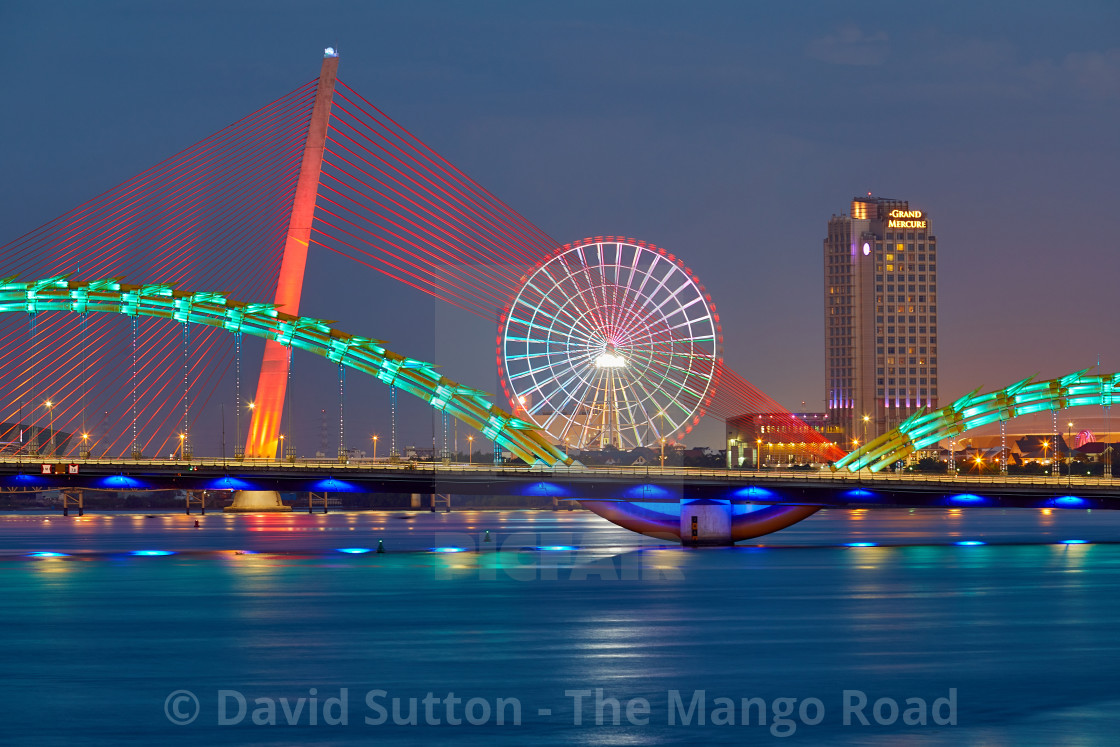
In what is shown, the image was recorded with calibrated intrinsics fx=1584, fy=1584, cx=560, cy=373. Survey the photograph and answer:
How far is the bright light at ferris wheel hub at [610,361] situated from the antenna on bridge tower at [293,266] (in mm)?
19117

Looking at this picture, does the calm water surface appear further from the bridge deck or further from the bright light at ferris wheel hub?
the bright light at ferris wheel hub

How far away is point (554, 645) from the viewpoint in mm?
43656

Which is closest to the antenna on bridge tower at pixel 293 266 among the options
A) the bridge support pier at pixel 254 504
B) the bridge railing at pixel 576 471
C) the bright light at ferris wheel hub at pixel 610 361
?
the bridge railing at pixel 576 471

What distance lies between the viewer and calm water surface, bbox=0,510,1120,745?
30625mm

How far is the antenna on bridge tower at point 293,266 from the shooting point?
9388cm

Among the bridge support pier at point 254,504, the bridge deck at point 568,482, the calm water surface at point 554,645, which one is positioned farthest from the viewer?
the bridge support pier at point 254,504

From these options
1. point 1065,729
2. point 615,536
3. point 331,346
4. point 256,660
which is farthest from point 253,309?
point 1065,729

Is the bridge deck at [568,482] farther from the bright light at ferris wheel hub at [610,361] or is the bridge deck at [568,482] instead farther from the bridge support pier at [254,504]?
the bridge support pier at [254,504]

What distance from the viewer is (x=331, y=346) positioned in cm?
10206

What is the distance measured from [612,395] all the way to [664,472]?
5435 mm

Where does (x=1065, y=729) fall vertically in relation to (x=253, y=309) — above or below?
below

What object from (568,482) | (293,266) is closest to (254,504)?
(293,266)

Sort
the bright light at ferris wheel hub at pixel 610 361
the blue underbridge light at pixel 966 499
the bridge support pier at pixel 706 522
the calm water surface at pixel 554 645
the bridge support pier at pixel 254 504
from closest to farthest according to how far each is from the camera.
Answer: the calm water surface at pixel 554 645
the blue underbridge light at pixel 966 499
the bright light at ferris wheel hub at pixel 610 361
the bridge support pier at pixel 706 522
the bridge support pier at pixel 254 504

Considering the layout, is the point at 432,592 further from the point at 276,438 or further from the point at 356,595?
the point at 276,438
